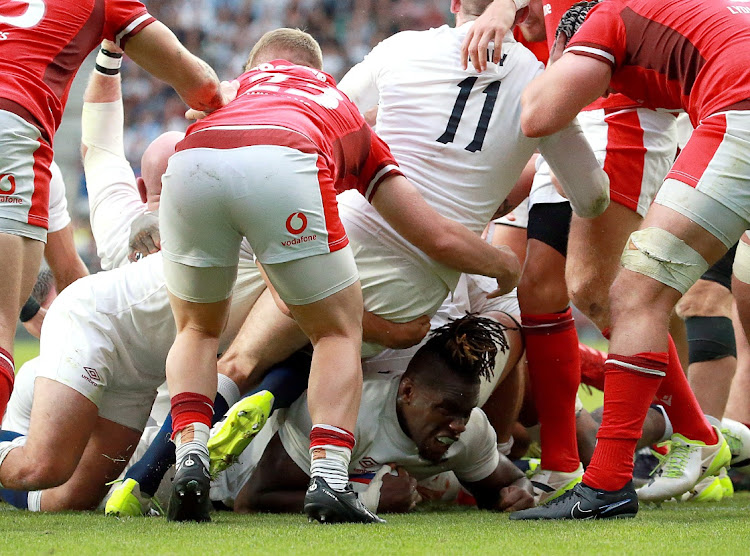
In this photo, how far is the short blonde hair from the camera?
350 cm

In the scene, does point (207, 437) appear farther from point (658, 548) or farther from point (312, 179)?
point (658, 548)

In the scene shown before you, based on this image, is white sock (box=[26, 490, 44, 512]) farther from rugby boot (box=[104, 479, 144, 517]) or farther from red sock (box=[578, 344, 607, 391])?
red sock (box=[578, 344, 607, 391])

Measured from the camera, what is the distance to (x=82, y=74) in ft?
47.1

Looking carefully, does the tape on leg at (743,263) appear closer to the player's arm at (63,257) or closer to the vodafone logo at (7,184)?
the vodafone logo at (7,184)

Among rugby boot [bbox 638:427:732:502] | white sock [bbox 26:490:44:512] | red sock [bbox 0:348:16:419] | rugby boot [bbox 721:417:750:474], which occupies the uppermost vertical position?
red sock [bbox 0:348:16:419]

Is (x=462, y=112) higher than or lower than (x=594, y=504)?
higher

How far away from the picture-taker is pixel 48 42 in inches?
113

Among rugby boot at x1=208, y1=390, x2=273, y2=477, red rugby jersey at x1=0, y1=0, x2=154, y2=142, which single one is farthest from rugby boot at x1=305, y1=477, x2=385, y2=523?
red rugby jersey at x1=0, y1=0, x2=154, y2=142

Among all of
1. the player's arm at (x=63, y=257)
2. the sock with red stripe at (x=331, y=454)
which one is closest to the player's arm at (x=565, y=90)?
the sock with red stripe at (x=331, y=454)

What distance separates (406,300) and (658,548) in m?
1.34

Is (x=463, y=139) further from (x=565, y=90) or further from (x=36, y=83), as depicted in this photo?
(x=36, y=83)

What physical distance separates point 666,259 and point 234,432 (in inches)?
52.7

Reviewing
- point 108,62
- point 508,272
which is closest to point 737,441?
point 508,272

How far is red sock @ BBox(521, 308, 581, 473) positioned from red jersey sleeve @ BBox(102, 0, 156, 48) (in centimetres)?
176
